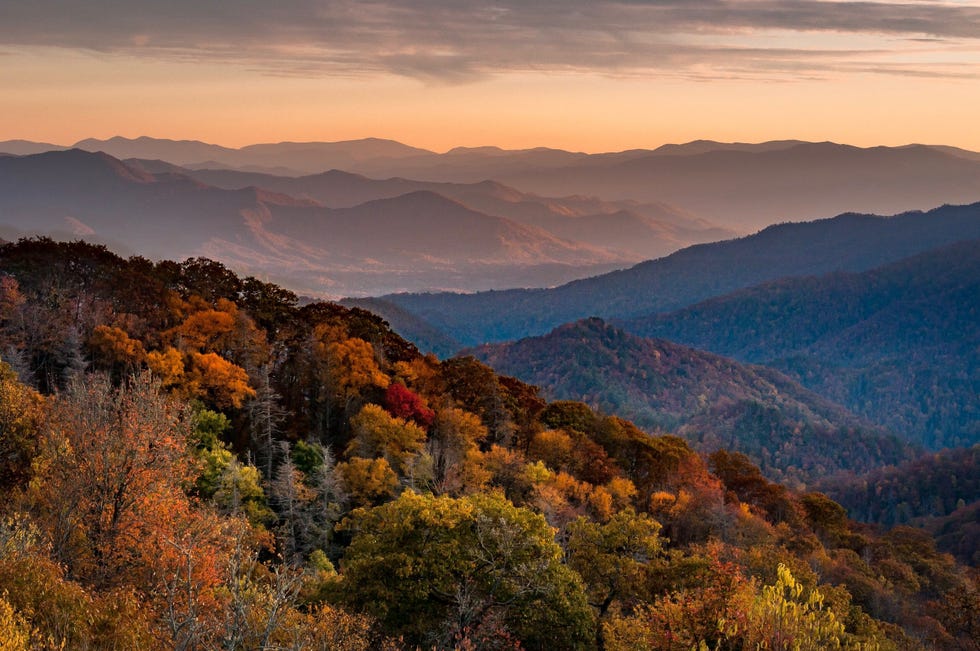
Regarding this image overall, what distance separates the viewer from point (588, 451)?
8400 centimetres

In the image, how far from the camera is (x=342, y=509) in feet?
195

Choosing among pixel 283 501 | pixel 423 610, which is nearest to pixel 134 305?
pixel 283 501

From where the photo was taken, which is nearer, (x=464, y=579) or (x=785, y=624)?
(x=785, y=624)

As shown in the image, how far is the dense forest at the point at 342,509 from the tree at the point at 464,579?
0.11 m

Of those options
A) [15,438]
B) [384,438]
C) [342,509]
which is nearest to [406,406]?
[384,438]

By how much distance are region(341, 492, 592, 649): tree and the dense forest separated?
0.36 feet

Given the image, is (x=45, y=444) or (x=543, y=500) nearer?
(x=45, y=444)

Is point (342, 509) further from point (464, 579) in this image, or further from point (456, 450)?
point (464, 579)

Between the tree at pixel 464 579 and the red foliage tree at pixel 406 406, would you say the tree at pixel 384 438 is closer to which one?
the red foliage tree at pixel 406 406

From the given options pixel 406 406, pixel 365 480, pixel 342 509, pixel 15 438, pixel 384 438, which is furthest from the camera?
pixel 406 406

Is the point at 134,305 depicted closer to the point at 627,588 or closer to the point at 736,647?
the point at 627,588

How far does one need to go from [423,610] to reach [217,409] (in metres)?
38.8

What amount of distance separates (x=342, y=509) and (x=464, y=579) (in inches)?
1052

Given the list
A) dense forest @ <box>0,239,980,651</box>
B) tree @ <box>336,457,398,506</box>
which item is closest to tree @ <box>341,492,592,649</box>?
dense forest @ <box>0,239,980,651</box>
